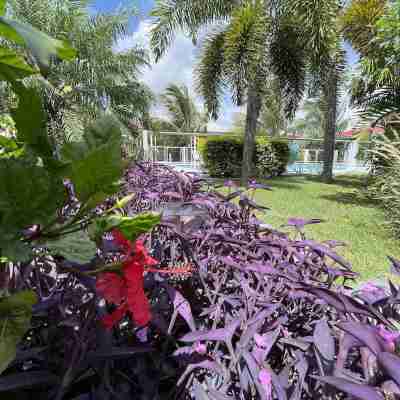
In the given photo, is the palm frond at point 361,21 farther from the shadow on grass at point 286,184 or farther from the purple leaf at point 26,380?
the purple leaf at point 26,380

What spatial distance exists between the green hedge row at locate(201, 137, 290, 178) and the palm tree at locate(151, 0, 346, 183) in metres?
2.30

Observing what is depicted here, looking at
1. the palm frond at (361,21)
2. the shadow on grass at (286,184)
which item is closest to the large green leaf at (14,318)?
the shadow on grass at (286,184)

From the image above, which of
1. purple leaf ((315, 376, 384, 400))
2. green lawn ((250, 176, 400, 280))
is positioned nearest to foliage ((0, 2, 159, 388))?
purple leaf ((315, 376, 384, 400))

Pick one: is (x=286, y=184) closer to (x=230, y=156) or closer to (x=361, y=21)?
(x=230, y=156)

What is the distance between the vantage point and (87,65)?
30.7ft

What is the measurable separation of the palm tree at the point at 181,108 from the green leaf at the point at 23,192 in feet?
72.5

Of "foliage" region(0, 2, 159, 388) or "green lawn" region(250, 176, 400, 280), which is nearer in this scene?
"foliage" region(0, 2, 159, 388)

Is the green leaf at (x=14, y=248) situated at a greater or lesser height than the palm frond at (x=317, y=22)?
lesser

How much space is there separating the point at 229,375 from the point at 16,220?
0.40 m

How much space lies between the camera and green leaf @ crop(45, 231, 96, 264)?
0.26m

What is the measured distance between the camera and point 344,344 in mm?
368

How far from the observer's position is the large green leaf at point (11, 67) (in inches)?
10.8

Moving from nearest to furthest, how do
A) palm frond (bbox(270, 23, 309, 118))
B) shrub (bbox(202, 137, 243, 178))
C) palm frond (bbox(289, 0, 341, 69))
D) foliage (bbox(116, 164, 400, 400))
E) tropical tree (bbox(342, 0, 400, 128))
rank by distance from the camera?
foliage (bbox(116, 164, 400, 400)) → tropical tree (bbox(342, 0, 400, 128)) → palm frond (bbox(289, 0, 341, 69)) → palm frond (bbox(270, 23, 309, 118)) → shrub (bbox(202, 137, 243, 178))

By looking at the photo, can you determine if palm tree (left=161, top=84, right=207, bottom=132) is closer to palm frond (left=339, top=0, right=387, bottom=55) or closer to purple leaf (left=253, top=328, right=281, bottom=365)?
palm frond (left=339, top=0, right=387, bottom=55)
